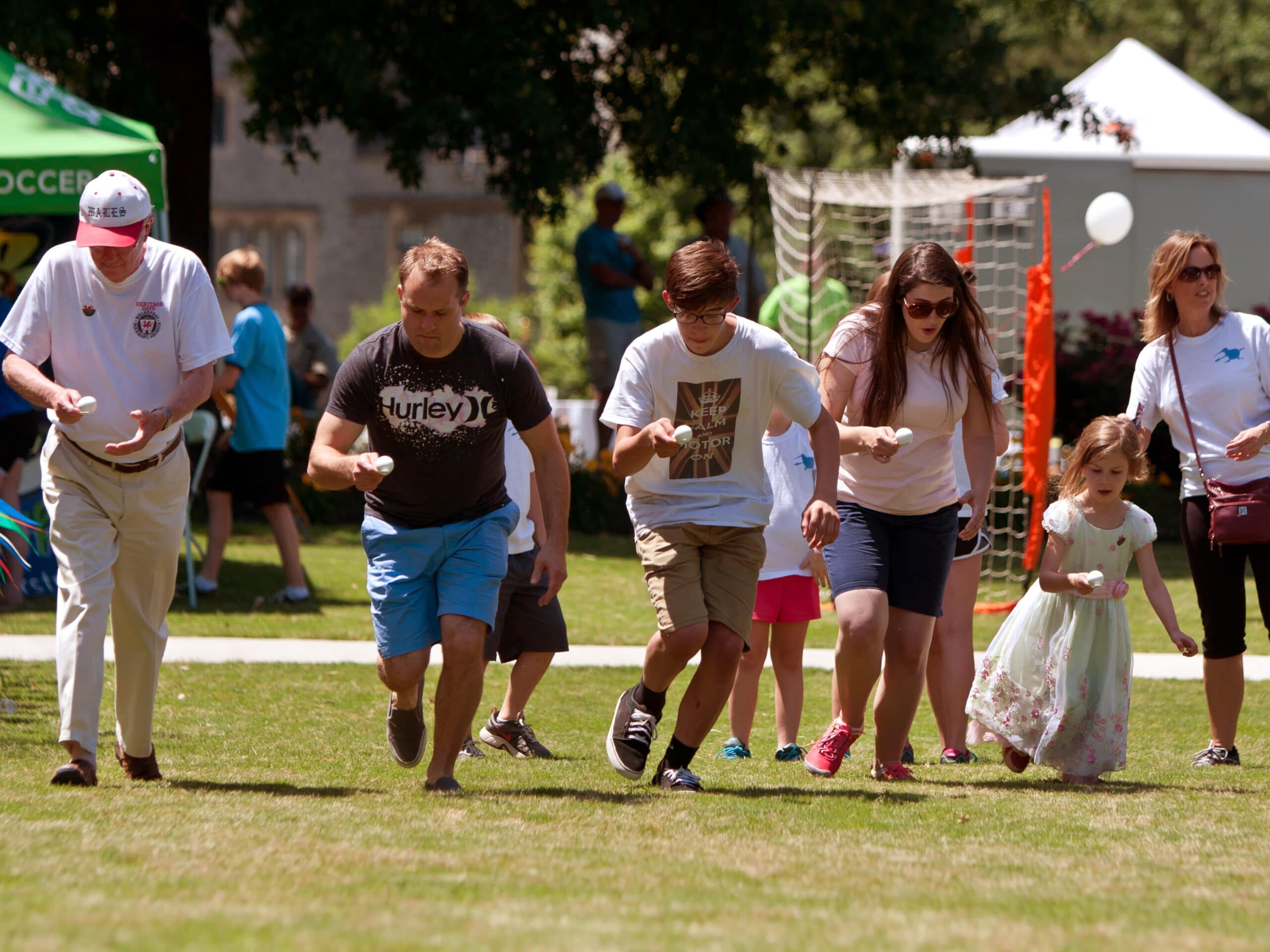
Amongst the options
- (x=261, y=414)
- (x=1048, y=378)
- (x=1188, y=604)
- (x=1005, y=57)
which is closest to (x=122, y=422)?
(x=261, y=414)

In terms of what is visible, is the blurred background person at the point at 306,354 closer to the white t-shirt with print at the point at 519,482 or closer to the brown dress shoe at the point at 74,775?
the white t-shirt with print at the point at 519,482

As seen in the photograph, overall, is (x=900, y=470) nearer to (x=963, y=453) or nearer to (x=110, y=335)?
(x=963, y=453)

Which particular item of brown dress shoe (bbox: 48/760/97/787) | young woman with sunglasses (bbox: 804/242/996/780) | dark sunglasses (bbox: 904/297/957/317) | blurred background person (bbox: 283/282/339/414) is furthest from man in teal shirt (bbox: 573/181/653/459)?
brown dress shoe (bbox: 48/760/97/787)

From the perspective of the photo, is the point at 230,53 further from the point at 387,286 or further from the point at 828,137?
the point at 828,137

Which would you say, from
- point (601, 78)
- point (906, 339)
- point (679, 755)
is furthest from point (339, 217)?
point (679, 755)

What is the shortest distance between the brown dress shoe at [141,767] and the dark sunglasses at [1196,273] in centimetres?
421

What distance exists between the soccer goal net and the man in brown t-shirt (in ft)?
18.9

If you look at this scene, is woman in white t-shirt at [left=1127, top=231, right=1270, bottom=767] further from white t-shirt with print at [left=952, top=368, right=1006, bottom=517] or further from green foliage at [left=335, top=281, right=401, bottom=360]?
green foliage at [left=335, top=281, right=401, bottom=360]

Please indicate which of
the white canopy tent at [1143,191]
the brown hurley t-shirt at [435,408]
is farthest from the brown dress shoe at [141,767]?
the white canopy tent at [1143,191]

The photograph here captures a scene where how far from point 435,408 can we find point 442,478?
0.24 meters

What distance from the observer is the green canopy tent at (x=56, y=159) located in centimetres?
938

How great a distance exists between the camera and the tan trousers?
5.34 m

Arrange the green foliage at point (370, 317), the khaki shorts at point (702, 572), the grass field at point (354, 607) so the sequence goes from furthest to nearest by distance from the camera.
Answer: the green foliage at point (370, 317) < the grass field at point (354, 607) < the khaki shorts at point (702, 572)

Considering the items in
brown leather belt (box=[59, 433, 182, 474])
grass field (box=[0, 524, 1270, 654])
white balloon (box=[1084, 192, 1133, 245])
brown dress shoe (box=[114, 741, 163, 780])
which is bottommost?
grass field (box=[0, 524, 1270, 654])
